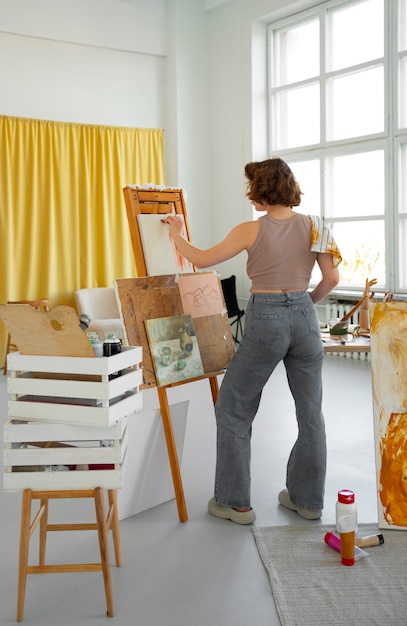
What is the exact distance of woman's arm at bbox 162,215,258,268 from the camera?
8.62 feet

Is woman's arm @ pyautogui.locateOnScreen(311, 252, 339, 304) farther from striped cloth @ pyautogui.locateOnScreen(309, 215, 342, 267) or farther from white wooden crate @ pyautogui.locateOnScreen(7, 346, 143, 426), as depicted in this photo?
white wooden crate @ pyautogui.locateOnScreen(7, 346, 143, 426)

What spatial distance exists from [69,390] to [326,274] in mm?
1247

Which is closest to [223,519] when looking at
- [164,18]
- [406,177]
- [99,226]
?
[406,177]

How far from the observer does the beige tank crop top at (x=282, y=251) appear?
8.57 ft

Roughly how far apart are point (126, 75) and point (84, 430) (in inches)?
242

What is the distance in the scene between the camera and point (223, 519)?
2820 millimetres

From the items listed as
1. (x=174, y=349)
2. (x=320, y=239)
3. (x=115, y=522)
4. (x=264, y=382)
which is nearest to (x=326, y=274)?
(x=320, y=239)

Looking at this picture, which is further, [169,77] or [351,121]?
[169,77]

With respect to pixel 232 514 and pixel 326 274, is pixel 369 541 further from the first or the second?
pixel 326 274

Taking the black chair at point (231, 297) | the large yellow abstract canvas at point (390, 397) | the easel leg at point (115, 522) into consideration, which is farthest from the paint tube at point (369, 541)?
the black chair at point (231, 297)

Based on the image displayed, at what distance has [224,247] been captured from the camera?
2.69 metres

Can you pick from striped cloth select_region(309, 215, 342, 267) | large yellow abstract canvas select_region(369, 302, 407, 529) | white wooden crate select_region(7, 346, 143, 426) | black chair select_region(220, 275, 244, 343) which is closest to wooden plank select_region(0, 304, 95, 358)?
white wooden crate select_region(7, 346, 143, 426)

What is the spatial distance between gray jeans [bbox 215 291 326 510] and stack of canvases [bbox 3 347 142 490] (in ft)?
2.38

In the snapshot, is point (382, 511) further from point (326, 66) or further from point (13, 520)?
point (326, 66)
